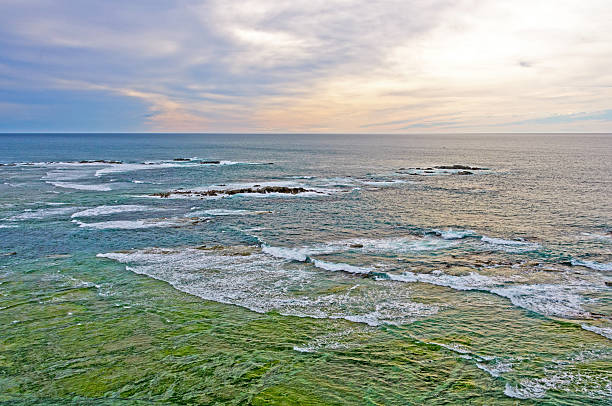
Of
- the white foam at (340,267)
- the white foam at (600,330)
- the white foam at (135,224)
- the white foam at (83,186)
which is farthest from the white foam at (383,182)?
the white foam at (600,330)

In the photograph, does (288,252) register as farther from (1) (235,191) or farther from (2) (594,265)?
(1) (235,191)

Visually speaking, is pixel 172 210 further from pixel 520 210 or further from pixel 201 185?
pixel 520 210

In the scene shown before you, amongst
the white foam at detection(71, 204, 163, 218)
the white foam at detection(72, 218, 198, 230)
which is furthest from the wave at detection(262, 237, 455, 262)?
the white foam at detection(71, 204, 163, 218)

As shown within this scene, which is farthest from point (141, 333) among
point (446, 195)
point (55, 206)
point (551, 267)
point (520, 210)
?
point (446, 195)

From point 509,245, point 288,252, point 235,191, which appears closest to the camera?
point 288,252

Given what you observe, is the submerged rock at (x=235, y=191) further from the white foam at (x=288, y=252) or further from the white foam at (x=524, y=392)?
the white foam at (x=524, y=392)

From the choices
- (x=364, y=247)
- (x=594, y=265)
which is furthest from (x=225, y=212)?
(x=594, y=265)
